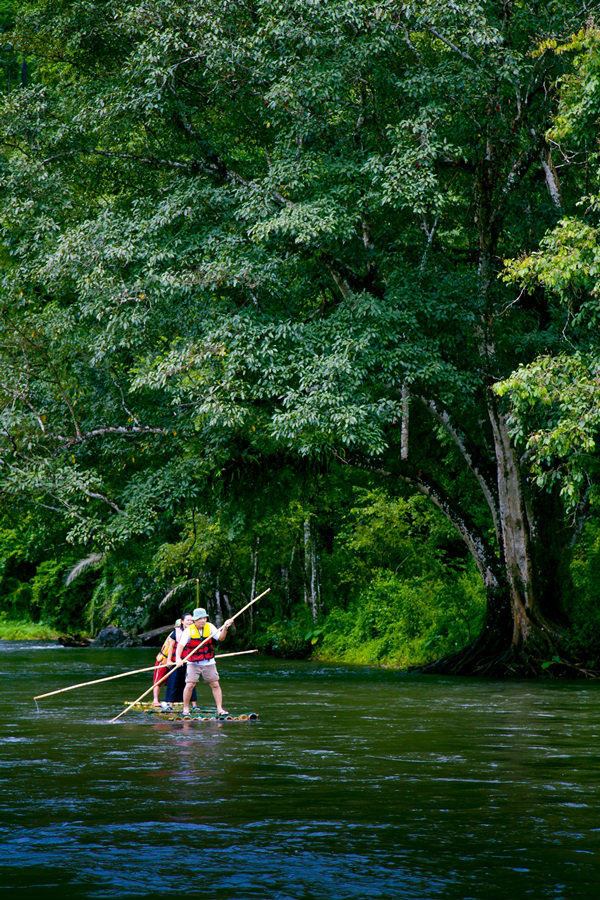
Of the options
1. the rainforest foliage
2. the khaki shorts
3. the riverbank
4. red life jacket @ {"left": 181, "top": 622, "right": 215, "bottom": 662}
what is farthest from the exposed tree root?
the riverbank

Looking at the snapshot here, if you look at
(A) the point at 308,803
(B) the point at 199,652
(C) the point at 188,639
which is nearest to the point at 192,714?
(B) the point at 199,652

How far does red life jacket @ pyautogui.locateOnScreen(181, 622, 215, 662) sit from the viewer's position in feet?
54.9

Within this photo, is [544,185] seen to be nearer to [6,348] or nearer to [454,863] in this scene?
[6,348]

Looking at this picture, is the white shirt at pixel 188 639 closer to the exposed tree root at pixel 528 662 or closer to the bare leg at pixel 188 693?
the bare leg at pixel 188 693

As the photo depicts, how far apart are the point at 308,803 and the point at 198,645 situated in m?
7.42

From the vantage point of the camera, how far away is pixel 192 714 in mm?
17062

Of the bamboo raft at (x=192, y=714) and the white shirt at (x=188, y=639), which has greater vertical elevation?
the white shirt at (x=188, y=639)

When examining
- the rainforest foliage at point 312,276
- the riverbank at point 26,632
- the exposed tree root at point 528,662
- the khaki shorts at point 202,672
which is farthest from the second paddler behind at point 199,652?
the riverbank at point 26,632

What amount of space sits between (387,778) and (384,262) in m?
14.7

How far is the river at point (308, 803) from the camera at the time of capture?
6.82 m

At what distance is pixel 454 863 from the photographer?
7.19 metres

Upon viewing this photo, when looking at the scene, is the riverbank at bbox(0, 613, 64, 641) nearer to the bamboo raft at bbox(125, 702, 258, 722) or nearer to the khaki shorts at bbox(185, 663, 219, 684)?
the bamboo raft at bbox(125, 702, 258, 722)

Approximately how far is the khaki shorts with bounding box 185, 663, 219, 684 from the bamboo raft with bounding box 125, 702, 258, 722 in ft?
1.65

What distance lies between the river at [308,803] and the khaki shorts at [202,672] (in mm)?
648
